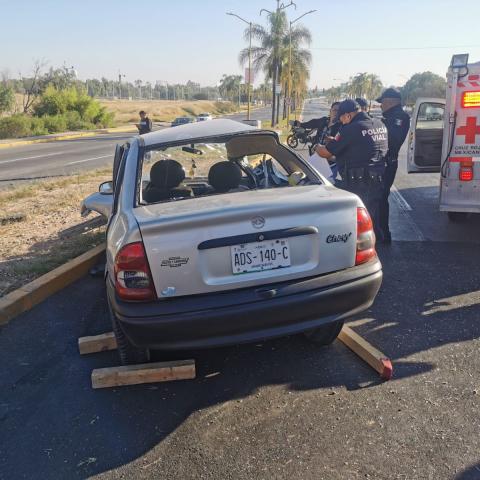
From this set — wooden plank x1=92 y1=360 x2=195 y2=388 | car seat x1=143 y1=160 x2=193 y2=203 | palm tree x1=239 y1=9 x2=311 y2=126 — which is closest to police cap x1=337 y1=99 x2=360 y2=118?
car seat x1=143 y1=160 x2=193 y2=203

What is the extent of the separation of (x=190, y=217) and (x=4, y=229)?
5261mm

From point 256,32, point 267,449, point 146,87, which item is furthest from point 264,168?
point 146,87

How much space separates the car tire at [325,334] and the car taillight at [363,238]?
564 millimetres

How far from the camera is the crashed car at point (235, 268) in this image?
2.76m

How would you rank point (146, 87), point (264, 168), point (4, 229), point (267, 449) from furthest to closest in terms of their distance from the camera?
point (146, 87)
point (4, 229)
point (264, 168)
point (267, 449)

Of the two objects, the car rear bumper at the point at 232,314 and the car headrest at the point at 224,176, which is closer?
the car rear bumper at the point at 232,314

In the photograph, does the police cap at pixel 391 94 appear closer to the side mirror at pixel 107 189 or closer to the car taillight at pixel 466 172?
the car taillight at pixel 466 172

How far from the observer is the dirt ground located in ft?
16.9

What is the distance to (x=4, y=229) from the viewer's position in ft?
23.3

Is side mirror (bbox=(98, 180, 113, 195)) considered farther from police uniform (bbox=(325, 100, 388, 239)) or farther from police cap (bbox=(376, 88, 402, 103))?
police cap (bbox=(376, 88, 402, 103))

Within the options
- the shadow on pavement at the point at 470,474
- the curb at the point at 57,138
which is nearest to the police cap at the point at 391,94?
the shadow on pavement at the point at 470,474

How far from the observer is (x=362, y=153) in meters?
5.64

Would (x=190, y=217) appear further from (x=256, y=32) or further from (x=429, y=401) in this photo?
(x=256, y=32)

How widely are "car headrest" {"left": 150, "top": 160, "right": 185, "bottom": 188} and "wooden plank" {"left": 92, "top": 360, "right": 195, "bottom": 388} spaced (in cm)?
140
